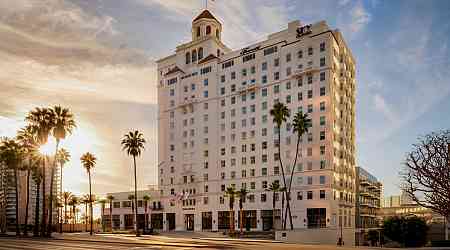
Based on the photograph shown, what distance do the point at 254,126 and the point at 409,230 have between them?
56213 millimetres

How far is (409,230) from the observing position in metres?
49.8

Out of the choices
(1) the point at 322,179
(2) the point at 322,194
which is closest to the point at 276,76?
(1) the point at 322,179

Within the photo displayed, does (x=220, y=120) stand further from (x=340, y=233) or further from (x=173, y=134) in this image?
(x=340, y=233)

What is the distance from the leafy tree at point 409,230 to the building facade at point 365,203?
1736 inches

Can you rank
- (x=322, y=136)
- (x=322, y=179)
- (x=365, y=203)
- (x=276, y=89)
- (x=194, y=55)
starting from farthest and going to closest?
(x=194, y=55), (x=365, y=203), (x=276, y=89), (x=322, y=136), (x=322, y=179)

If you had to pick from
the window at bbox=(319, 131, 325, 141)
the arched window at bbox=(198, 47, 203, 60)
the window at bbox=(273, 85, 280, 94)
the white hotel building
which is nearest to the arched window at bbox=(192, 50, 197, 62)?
the white hotel building

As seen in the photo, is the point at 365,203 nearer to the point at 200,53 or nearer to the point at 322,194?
the point at 322,194

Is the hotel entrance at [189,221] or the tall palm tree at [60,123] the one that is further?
the hotel entrance at [189,221]

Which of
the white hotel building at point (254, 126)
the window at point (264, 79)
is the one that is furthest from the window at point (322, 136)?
the window at point (264, 79)

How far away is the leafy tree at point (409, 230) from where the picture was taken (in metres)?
49.7

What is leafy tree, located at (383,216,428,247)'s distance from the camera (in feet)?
163

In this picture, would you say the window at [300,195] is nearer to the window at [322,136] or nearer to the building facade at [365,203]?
the window at [322,136]

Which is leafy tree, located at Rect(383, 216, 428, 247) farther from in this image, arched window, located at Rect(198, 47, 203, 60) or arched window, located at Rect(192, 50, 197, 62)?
arched window, located at Rect(192, 50, 197, 62)

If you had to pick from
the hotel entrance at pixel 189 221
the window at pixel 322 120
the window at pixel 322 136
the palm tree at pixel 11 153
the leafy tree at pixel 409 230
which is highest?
the window at pixel 322 120
